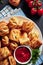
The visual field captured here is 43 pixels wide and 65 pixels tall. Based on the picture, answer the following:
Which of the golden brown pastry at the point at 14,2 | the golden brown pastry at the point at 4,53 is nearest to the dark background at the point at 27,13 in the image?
the golden brown pastry at the point at 14,2

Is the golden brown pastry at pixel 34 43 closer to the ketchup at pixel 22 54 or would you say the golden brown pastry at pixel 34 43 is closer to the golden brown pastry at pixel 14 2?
the ketchup at pixel 22 54

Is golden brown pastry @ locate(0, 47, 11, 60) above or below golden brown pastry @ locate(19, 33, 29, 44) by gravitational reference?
below

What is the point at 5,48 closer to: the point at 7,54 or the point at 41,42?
the point at 7,54

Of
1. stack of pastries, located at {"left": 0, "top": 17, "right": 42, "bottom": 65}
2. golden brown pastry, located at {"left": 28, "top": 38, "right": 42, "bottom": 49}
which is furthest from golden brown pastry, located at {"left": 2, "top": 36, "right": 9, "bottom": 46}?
golden brown pastry, located at {"left": 28, "top": 38, "right": 42, "bottom": 49}

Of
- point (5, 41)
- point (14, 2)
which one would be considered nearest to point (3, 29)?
point (5, 41)

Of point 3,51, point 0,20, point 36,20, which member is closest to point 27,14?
point 36,20

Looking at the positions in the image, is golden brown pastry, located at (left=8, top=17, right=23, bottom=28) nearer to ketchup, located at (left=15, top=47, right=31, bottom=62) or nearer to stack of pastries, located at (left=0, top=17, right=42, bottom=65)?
stack of pastries, located at (left=0, top=17, right=42, bottom=65)
